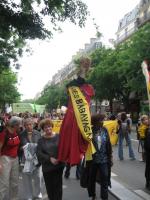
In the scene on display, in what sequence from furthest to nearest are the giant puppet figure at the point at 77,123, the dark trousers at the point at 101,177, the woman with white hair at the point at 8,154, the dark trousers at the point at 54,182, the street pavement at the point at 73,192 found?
the street pavement at the point at 73,192 → the dark trousers at the point at 101,177 → the woman with white hair at the point at 8,154 → the dark trousers at the point at 54,182 → the giant puppet figure at the point at 77,123

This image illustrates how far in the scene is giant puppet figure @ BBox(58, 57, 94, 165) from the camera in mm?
6164

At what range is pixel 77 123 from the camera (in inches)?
244

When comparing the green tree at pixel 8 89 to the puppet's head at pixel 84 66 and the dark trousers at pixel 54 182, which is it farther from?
the puppet's head at pixel 84 66

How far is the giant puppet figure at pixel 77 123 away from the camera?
6.16 meters

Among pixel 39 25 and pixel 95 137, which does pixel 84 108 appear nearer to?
pixel 95 137

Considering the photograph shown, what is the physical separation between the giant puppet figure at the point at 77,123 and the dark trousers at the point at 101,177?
1838mm

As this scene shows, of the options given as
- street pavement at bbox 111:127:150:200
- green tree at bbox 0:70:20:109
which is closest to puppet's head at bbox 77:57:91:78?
street pavement at bbox 111:127:150:200

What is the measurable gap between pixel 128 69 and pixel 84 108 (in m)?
42.0

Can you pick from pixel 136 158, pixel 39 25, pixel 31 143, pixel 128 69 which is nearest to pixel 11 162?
pixel 31 143

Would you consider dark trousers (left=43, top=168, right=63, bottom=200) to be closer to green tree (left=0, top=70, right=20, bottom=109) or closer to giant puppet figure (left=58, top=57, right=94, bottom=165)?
giant puppet figure (left=58, top=57, right=94, bottom=165)

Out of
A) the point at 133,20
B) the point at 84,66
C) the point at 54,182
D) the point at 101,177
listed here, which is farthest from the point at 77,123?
the point at 133,20

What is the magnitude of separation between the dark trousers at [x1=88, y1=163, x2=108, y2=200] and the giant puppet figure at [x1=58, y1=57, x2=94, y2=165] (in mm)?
1838

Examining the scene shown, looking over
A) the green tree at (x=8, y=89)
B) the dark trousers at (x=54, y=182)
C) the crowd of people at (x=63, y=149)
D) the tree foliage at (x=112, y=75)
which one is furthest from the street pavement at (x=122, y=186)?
the green tree at (x=8, y=89)

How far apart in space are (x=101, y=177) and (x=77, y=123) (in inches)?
89.4
